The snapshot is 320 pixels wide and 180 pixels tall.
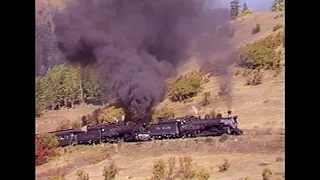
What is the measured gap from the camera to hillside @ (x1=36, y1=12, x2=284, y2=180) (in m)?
3.05

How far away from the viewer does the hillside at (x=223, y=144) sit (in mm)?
3053

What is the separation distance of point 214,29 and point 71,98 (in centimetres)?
110

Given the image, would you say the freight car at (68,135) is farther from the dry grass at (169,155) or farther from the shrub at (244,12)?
the shrub at (244,12)

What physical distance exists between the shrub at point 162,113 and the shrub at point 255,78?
22.3 inches

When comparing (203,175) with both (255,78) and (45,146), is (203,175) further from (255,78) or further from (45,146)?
(45,146)


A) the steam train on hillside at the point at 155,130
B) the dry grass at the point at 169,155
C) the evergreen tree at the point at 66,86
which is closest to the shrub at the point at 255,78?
the steam train on hillside at the point at 155,130

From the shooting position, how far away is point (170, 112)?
3135 millimetres

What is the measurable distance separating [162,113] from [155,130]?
5.0 inches

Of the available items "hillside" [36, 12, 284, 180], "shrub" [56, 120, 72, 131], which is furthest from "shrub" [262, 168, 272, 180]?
"shrub" [56, 120, 72, 131]

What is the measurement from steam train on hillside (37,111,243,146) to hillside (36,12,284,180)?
0.13 ft

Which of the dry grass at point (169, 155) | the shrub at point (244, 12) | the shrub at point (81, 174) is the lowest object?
the shrub at point (81, 174)
